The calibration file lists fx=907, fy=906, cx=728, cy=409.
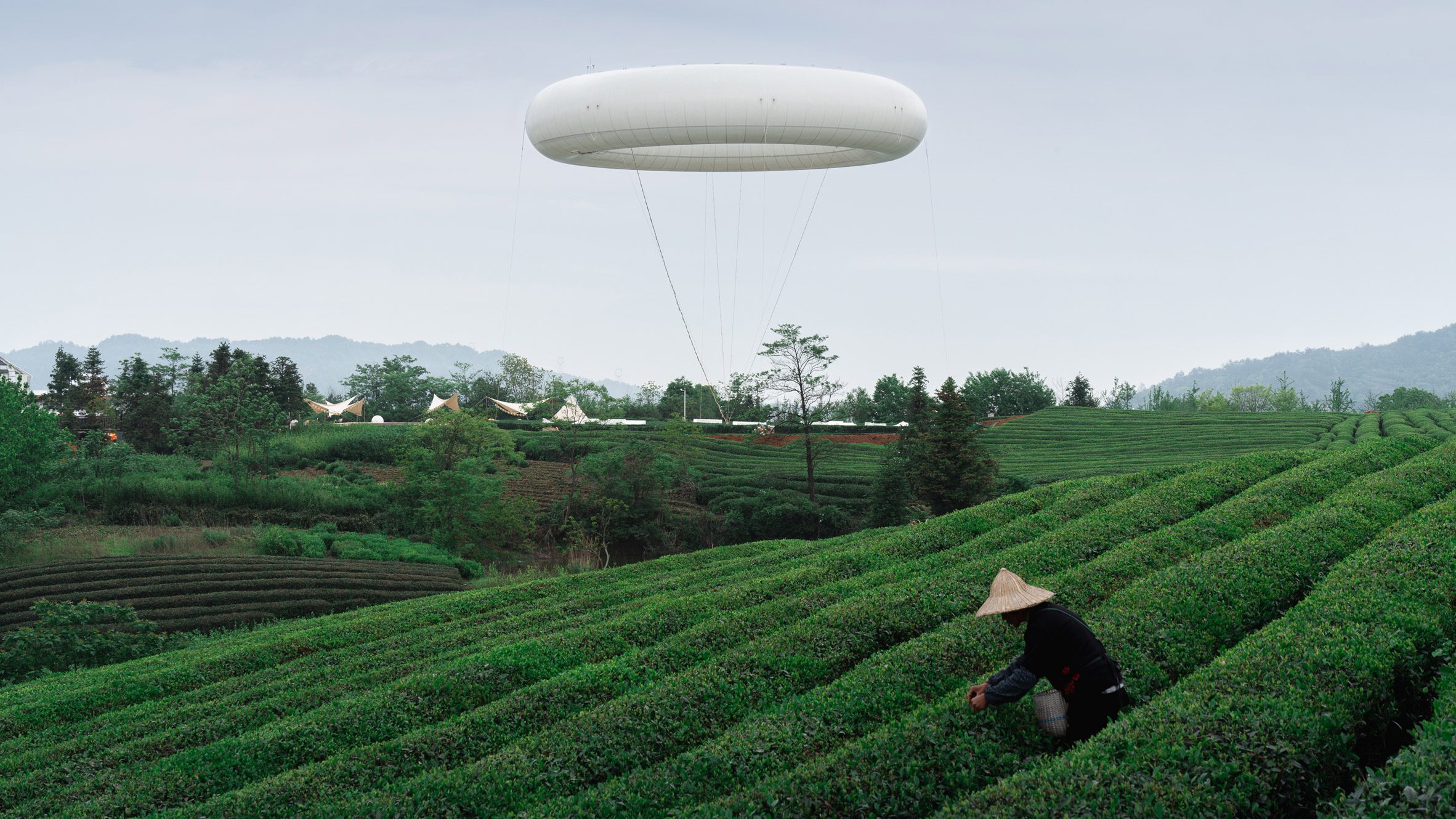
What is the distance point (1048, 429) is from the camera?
168ft

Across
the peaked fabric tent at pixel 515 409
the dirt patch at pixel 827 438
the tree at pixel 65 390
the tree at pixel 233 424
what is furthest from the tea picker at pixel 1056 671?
the peaked fabric tent at pixel 515 409

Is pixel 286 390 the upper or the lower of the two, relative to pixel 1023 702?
upper

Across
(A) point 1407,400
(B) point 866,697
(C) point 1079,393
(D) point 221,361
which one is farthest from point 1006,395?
(B) point 866,697

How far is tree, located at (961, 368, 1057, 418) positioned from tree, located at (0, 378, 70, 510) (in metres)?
50.2

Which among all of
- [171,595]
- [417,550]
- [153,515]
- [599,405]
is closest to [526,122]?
[417,550]

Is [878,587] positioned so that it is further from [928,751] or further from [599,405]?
[599,405]

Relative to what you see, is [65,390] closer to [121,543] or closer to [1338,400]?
[121,543]

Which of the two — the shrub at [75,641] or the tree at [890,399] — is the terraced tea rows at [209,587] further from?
the tree at [890,399]

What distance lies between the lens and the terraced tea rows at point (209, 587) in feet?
66.7

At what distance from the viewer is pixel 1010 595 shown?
6199 mm

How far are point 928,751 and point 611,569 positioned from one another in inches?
622

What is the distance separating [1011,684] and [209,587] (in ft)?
71.3

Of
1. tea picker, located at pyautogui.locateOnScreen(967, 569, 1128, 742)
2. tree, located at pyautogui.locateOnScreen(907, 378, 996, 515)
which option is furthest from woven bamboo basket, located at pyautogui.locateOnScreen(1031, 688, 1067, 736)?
tree, located at pyautogui.locateOnScreen(907, 378, 996, 515)

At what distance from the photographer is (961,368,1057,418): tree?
208 feet
